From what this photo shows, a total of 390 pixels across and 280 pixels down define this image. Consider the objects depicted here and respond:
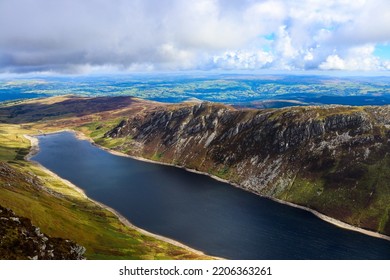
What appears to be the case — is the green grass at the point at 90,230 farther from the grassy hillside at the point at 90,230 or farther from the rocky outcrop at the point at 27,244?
the rocky outcrop at the point at 27,244

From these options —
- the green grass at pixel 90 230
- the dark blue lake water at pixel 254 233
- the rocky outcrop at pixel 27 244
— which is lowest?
the dark blue lake water at pixel 254 233

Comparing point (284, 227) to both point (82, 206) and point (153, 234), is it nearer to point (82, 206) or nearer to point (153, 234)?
point (153, 234)

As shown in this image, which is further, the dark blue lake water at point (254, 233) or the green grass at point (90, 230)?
the dark blue lake water at point (254, 233)

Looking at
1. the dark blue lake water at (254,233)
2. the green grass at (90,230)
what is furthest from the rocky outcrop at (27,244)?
the dark blue lake water at (254,233)

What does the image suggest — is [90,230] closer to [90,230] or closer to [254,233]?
[90,230]

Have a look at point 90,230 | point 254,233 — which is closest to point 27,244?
point 90,230

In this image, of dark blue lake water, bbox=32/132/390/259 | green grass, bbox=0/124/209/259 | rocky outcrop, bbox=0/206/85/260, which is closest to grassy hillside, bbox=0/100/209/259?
green grass, bbox=0/124/209/259

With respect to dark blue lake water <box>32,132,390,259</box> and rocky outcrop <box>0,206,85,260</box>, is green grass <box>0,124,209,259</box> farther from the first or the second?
dark blue lake water <box>32,132,390,259</box>

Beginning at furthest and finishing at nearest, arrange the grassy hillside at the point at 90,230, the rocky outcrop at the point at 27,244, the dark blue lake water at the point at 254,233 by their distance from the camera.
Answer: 1. the dark blue lake water at the point at 254,233
2. the grassy hillside at the point at 90,230
3. the rocky outcrop at the point at 27,244
